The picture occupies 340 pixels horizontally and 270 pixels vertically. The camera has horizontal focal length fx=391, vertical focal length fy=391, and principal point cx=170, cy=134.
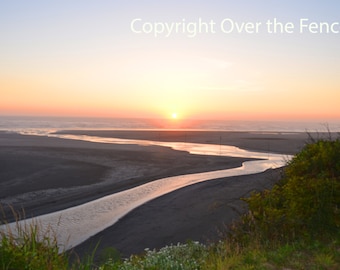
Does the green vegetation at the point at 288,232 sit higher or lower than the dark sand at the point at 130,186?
higher

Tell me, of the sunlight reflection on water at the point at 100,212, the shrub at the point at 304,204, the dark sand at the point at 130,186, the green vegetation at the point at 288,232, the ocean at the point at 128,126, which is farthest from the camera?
the ocean at the point at 128,126

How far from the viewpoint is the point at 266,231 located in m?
8.38

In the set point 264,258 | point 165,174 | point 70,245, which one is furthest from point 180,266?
point 165,174

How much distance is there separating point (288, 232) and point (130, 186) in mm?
15187

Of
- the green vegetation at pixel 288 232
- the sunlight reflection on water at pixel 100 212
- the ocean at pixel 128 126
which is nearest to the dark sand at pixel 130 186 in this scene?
the sunlight reflection on water at pixel 100 212

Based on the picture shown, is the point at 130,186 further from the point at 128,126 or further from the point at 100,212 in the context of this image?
the point at 128,126

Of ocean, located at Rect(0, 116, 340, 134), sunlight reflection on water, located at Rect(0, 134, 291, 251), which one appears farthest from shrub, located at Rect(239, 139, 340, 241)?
ocean, located at Rect(0, 116, 340, 134)

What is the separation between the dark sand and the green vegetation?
2.83 ft

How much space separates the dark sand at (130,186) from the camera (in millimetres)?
13344

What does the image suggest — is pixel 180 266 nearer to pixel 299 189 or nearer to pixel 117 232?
pixel 299 189

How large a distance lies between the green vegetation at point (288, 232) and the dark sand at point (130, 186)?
2.83 ft

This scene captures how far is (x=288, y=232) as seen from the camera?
826 centimetres

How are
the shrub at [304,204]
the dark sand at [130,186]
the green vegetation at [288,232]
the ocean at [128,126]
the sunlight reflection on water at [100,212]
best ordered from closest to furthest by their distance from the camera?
the green vegetation at [288,232]
the shrub at [304,204]
the dark sand at [130,186]
the sunlight reflection on water at [100,212]
the ocean at [128,126]

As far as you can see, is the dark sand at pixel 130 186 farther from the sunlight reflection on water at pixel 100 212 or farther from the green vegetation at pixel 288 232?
the green vegetation at pixel 288 232
